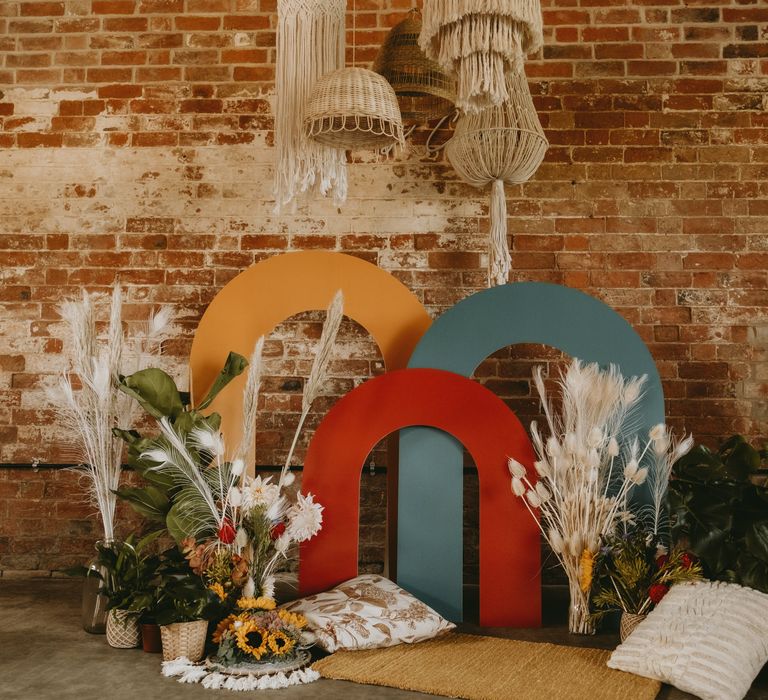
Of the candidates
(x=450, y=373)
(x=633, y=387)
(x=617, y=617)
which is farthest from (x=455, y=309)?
(x=617, y=617)

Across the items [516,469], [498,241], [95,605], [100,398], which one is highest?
[498,241]

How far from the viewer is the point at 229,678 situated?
2268 millimetres

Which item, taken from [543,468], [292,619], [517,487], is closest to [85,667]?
[292,619]

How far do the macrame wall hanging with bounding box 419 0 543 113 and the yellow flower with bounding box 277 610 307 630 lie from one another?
1.73 metres

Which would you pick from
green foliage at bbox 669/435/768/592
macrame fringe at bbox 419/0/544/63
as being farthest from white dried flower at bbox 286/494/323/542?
macrame fringe at bbox 419/0/544/63

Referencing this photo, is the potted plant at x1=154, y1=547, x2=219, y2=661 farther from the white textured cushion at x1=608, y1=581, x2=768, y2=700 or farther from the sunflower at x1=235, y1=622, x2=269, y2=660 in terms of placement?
the white textured cushion at x1=608, y1=581, x2=768, y2=700

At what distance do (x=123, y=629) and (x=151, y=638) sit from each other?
0.39 feet

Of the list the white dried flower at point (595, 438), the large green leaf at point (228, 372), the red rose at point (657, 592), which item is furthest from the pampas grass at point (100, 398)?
the red rose at point (657, 592)

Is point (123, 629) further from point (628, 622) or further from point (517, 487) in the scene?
point (628, 622)

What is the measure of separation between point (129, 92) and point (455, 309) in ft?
6.51

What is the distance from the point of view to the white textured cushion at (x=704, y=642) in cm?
218

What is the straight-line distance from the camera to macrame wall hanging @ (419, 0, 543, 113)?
231 cm

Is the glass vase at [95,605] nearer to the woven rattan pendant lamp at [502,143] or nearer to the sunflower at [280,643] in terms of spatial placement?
the sunflower at [280,643]

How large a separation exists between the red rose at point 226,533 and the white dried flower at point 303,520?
191 mm
